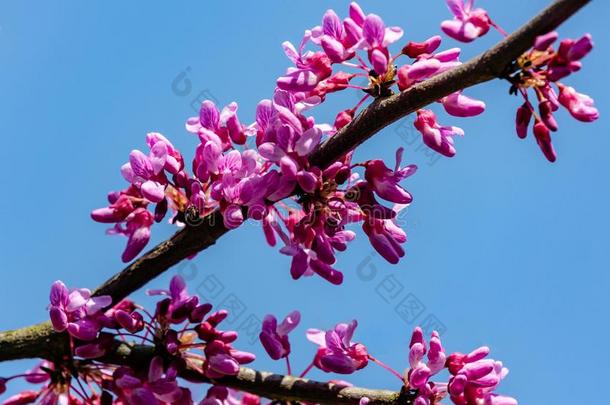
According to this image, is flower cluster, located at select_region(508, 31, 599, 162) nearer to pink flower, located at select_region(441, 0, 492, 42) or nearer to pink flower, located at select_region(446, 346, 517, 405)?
pink flower, located at select_region(441, 0, 492, 42)

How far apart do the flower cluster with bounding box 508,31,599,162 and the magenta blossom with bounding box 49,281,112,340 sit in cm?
192

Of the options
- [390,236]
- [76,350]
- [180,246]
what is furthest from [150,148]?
[390,236]

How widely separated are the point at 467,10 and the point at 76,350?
2.18m

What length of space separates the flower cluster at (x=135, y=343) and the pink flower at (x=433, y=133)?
1255 mm

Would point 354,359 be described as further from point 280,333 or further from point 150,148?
point 150,148

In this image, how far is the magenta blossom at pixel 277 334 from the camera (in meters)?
3.59

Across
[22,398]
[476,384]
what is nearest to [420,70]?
[476,384]

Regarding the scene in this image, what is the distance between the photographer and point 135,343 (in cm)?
354

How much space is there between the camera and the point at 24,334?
11.2 ft

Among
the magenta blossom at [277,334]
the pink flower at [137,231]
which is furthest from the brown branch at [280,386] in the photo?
the pink flower at [137,231]

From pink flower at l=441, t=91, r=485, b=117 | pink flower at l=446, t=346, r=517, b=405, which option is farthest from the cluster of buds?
pink flower at l=446, t=346, r=517, b=405

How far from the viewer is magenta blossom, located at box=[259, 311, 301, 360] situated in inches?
141

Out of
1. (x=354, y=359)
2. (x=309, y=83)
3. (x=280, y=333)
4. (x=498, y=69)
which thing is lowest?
(x=354, y=359)

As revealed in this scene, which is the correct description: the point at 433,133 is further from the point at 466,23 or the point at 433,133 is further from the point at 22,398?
the point at 22,398
